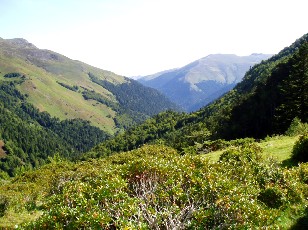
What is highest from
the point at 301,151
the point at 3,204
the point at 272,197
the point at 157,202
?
the point at 157,202

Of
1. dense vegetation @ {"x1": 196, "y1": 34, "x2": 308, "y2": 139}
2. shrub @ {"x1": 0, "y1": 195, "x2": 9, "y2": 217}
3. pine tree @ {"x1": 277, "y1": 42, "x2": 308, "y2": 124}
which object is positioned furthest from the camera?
dense vegetation @ {"x1": 196, "y1": 34, "x2": 308, "y2": 139}

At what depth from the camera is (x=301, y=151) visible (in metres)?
28.6

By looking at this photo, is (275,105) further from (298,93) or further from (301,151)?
(301,151)

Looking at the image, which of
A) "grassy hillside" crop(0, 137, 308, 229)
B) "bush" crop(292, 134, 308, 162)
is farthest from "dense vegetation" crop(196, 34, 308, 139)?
"grassy hillside" crop(0, 137, 308, 229)

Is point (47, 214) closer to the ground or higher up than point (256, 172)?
higher up

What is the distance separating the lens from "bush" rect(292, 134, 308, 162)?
28.1m

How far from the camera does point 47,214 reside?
39.7 ft

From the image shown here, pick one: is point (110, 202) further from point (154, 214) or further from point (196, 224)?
point (196, 224)

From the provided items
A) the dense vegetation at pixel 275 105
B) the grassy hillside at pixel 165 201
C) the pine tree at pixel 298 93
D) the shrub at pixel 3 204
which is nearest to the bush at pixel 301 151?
the grassy hillside at pixel 165 201

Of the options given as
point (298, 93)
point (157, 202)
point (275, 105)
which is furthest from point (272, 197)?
point (275, 105)

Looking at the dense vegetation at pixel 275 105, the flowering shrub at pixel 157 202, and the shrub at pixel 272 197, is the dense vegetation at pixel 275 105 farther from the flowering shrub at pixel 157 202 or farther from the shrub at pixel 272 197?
the flowering shrub at pixel 157 202

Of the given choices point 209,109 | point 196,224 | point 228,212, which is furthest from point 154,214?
point 209,109

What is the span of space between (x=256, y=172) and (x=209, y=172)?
8104 mm

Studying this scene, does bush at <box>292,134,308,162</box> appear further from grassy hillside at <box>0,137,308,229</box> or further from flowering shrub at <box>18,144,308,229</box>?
flowering shrub at <box>18,144,308,229</box>
